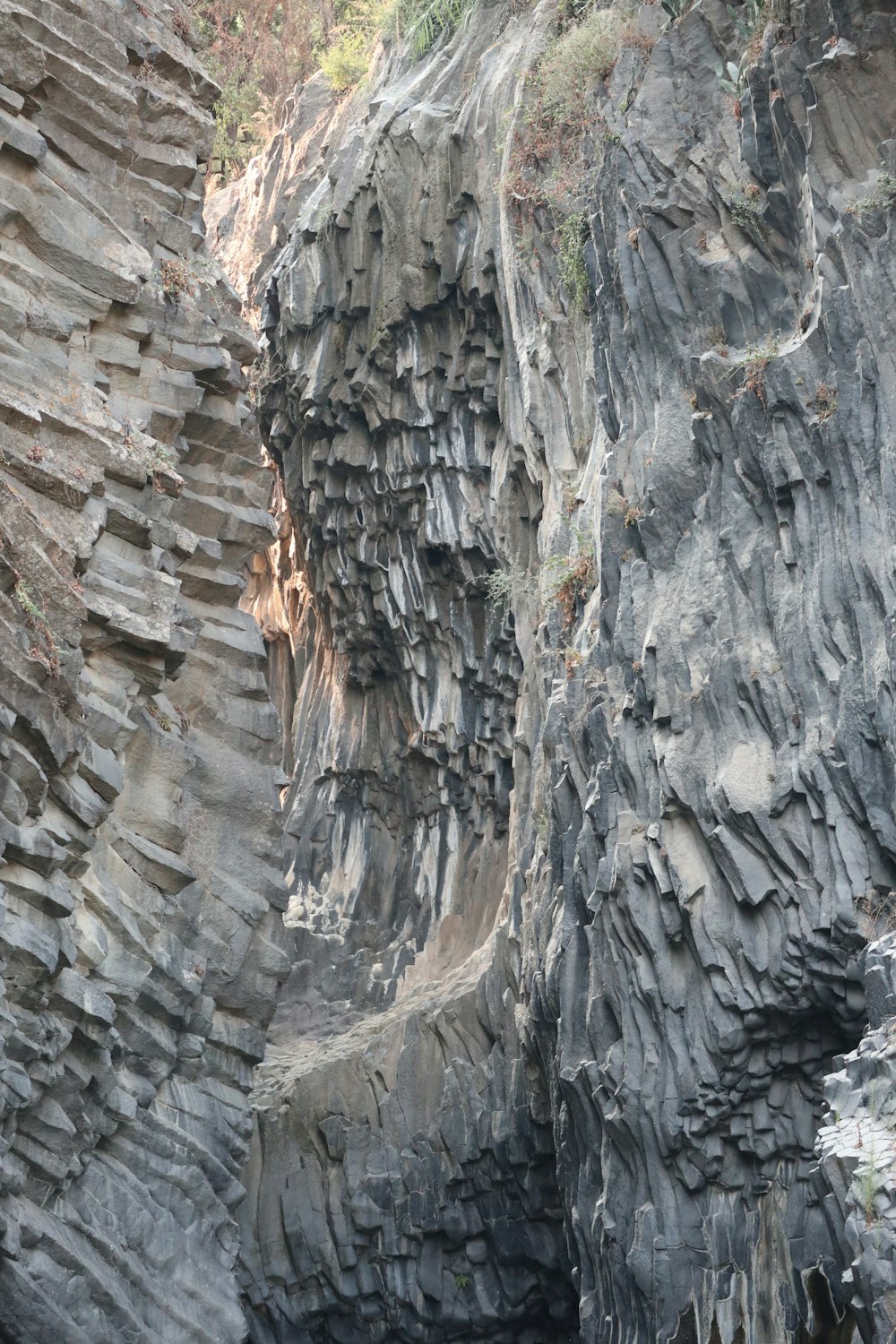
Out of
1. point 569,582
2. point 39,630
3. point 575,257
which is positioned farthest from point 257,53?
point 39,630

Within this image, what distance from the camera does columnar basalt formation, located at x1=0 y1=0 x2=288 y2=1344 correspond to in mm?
12648

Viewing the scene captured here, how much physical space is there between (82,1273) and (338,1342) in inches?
305

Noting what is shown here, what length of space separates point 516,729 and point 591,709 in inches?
172

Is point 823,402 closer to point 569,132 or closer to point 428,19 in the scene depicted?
point 569,132

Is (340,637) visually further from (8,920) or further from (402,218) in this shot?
(8,920)

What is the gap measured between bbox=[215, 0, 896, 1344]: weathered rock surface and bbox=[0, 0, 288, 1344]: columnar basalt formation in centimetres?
340

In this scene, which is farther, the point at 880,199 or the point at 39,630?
the point at 880,199

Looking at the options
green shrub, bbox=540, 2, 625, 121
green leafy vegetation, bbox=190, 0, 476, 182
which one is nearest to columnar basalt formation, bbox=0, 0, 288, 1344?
green shrub, bbox=540, 2, 625, 121

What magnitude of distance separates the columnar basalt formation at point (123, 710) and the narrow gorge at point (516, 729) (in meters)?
0.05

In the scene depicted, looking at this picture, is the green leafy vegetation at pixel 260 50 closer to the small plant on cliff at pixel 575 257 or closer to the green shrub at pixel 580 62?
the green shrub at pixel 580 62

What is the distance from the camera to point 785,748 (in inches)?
512

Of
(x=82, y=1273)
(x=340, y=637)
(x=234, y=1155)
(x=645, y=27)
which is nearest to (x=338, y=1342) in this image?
(x=234, y=1155)

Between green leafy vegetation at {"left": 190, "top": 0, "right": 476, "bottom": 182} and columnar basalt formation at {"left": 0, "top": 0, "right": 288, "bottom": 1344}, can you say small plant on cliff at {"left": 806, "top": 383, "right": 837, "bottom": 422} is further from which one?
green leafy vegetation at {"left": 190, "top": 0, "right": 476, "bottom": 182}

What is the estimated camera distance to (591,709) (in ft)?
50.0
